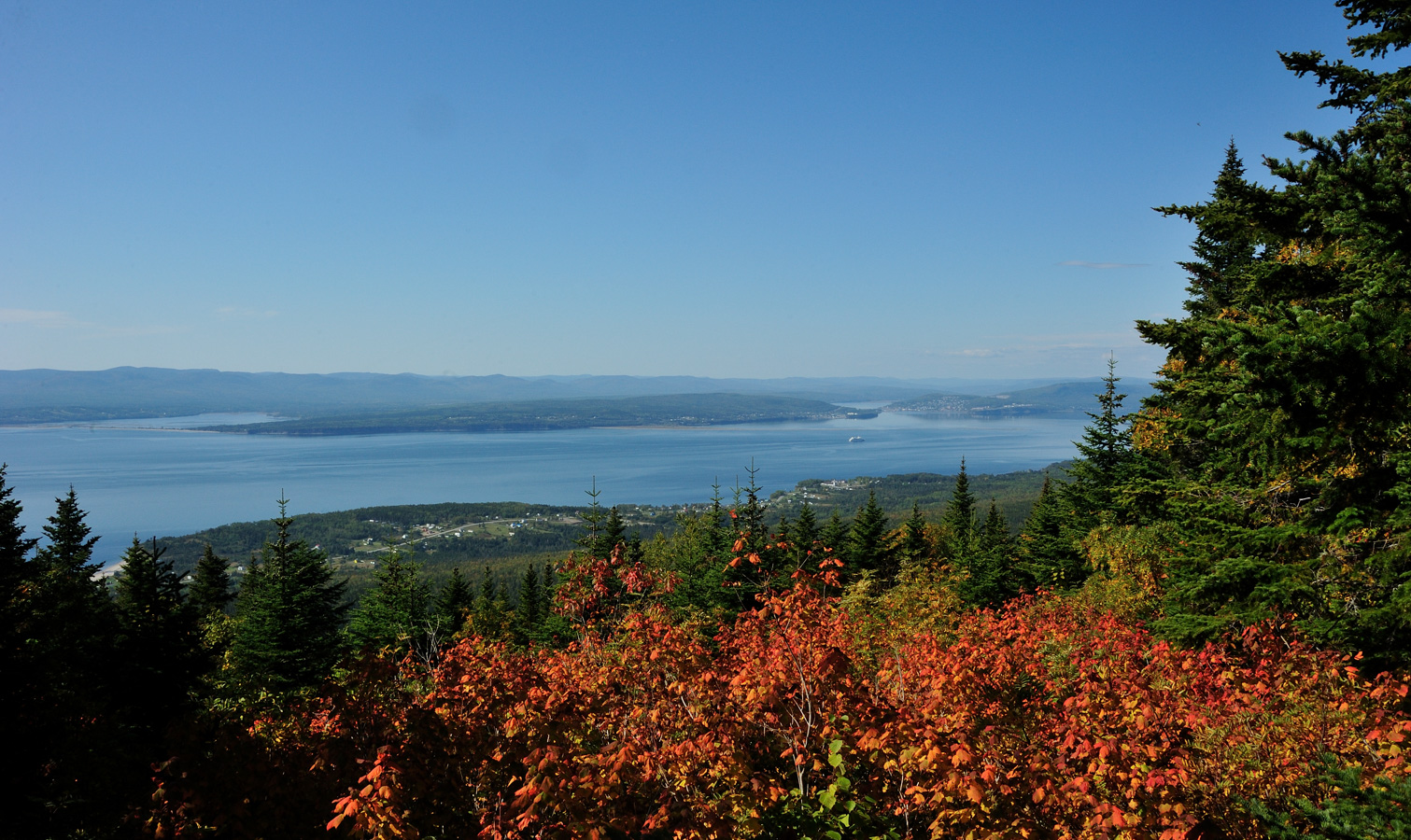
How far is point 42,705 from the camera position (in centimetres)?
781

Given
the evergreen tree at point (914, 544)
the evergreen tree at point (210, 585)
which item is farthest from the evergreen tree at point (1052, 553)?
the evergreen tree at point (210, 585)

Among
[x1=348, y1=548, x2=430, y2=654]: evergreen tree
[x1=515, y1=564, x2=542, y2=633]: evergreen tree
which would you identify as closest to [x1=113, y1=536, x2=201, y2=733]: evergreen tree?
[x1=348, y1=548, x2=430, y2=654]: evergreen tree

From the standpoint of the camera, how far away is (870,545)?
3438 centimetres

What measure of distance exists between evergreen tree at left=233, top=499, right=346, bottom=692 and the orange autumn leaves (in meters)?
18.3

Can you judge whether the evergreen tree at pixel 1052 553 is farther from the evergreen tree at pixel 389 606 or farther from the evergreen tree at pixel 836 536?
the evergreen tree at pixel 389 606

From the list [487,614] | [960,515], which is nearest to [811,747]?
[487,614]

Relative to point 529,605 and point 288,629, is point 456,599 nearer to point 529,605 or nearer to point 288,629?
point 529,605

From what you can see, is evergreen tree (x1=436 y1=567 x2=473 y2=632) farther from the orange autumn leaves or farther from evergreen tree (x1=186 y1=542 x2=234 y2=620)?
the orange autumn leaves

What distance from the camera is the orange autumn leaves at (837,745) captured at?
442cm

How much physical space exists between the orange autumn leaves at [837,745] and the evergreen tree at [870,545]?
26172 millimetres

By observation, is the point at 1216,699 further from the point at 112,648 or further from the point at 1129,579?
the point at 112,648

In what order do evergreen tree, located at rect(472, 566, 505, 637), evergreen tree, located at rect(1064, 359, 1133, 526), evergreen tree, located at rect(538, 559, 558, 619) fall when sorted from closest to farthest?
evergreen tree, located at rect(1064, 359, 1133, 526) → evergreen tree, located at rect(472, 566, 505, 637) → evergreen tree, located at rect(538, 559, 558, 619)

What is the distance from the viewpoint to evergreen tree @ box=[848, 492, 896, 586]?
3384cm

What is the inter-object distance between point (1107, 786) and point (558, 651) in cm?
637
